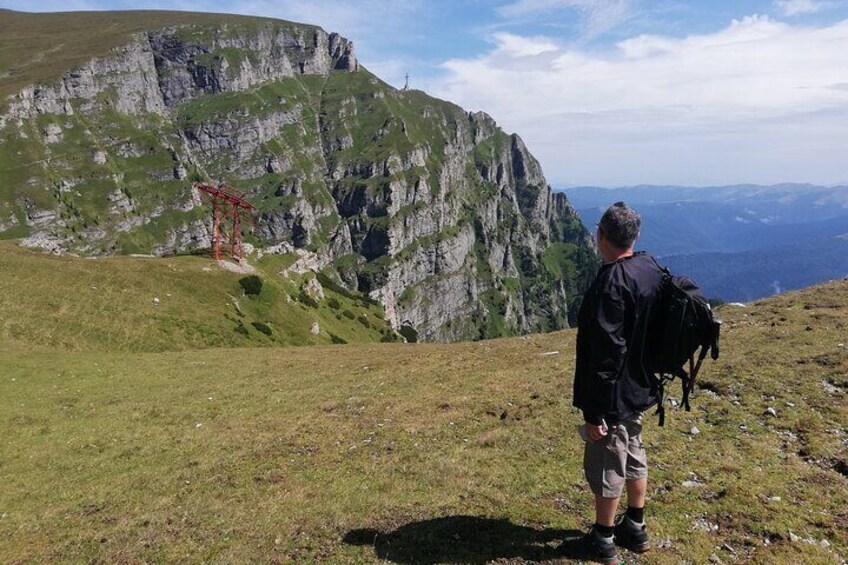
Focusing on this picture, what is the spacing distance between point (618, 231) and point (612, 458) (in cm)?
386

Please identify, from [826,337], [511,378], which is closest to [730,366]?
[826,337]

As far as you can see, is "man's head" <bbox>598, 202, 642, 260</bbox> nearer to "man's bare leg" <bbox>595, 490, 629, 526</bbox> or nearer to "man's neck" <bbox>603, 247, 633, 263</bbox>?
"man's neck" <bbox>603, 247, 633, 263</bbox>

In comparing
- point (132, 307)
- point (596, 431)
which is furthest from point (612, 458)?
point (132, 307)

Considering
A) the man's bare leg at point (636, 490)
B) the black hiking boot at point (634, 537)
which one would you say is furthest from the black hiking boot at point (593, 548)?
the man's bare leg at point (636, 490)

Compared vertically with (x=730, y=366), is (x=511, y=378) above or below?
below

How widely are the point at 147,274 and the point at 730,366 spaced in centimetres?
5467

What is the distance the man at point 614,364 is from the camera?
810cm

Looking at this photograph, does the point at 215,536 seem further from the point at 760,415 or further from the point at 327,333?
the point at 327,333

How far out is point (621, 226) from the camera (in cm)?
840

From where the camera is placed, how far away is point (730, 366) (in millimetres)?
19672

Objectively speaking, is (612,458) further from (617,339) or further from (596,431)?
(617,339)

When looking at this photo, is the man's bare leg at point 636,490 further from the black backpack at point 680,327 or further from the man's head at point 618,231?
the man's head at point 618,231

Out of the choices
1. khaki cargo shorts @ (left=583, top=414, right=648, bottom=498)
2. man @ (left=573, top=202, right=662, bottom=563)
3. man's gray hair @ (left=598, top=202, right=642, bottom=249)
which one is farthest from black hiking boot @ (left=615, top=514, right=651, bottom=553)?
man's gray hair @ (left=598, top=202, right=642, bottom=249)

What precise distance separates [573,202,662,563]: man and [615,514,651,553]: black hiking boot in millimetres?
618
